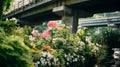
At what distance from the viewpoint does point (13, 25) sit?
5.50 meters

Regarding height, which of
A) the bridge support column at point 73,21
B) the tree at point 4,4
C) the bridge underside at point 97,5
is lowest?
the bridge support column at point 73,21

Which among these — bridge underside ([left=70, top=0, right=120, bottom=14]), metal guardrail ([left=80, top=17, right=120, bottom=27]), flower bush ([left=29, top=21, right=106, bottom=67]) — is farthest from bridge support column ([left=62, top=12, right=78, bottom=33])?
metal guardrail ([left=80, top=17, right=120, bottom=27])

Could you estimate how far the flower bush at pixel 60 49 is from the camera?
9359 millimetres

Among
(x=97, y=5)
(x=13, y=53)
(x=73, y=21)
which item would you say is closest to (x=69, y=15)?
(x=73, y=21)

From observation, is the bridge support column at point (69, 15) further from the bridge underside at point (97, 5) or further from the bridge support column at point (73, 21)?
the bridge underside at point (97, 5)

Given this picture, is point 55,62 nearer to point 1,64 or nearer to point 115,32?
point 1,64

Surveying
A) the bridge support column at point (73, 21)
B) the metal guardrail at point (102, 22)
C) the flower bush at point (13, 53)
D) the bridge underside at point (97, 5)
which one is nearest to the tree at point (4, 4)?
the flower bush at point (13, 53)

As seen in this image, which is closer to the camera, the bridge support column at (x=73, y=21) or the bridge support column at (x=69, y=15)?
the bridge support column at (x=69, y=15)

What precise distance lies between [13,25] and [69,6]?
71.8ft

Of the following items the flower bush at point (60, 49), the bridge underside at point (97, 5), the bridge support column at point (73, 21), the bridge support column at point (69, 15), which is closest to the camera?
the flower bush at point (60, 49)

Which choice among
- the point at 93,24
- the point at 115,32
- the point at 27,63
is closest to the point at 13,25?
the point at 27,63

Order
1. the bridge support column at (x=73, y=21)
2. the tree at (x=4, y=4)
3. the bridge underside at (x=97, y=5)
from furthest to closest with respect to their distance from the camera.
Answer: the bridge support column at (x=73, y=21) → the bridge underside at (x=97, y=5) → the tree at (x=4, y=4)

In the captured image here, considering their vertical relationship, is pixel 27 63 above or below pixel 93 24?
above

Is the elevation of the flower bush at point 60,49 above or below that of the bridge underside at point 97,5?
below
